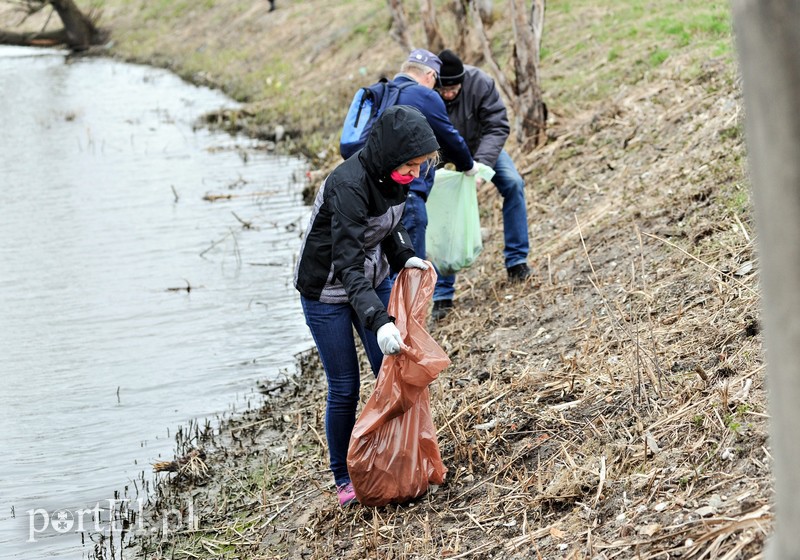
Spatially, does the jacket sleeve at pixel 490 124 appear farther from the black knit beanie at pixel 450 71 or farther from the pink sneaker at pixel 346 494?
the pink sneaker at pixel 346 494

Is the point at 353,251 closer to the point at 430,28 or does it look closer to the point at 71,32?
the point at 430,28

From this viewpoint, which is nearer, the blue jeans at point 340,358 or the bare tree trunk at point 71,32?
the blue jeans at point 340,358

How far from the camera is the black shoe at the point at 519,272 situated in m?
7.12

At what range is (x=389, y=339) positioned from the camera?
4.01m

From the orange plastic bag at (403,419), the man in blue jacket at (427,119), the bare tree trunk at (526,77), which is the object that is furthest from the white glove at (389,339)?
the bare tree trunk at (526,77)

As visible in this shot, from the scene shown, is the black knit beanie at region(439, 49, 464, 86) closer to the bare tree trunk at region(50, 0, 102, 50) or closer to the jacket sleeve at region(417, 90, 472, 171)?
the jacket sleeve at region(417, 90, 472, 171)

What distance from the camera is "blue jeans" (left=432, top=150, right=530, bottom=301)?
7008mm

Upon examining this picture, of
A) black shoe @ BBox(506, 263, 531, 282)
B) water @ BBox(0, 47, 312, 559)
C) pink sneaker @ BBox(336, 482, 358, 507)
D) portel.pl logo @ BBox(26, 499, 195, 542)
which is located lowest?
water @ BBox(0, 47, 312, 559)

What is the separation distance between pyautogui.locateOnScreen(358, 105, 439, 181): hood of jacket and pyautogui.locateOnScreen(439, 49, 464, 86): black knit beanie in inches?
101

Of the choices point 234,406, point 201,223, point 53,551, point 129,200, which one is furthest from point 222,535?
point 129,200

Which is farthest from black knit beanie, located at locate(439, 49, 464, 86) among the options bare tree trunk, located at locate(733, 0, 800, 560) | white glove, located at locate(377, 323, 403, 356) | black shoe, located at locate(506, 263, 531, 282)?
bare tree trunk, located at locate(733, 0, 800, 560)

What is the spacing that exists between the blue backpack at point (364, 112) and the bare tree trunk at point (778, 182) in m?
3.60

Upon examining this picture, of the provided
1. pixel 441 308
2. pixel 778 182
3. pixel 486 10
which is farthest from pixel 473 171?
pixel 486 10

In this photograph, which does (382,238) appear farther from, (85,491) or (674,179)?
(674,179)
